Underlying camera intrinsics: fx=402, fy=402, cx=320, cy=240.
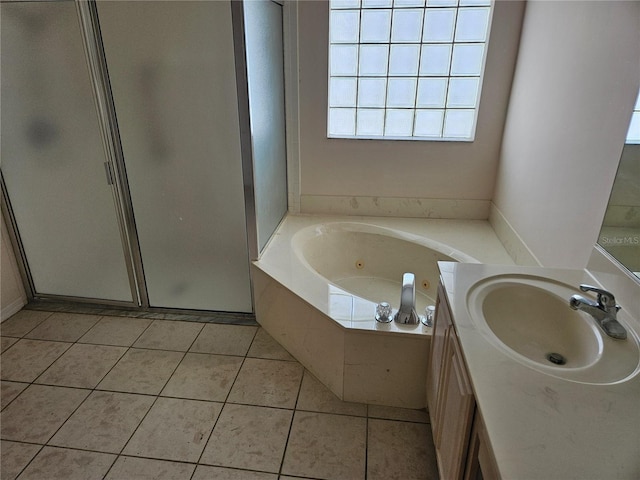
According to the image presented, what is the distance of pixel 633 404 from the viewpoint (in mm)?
878

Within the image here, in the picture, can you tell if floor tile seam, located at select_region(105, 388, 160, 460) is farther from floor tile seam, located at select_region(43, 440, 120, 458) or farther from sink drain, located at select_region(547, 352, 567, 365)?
sink drain, located at select_region(547, 352, 567, 365)

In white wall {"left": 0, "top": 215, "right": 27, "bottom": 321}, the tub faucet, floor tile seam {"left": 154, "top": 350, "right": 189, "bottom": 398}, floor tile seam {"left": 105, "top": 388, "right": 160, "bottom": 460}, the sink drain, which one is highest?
the sink drain

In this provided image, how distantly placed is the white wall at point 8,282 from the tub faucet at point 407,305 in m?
2.47

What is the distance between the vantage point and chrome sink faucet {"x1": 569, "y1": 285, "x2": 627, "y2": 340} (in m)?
1.11

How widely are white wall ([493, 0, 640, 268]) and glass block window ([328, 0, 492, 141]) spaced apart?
12.8 inches

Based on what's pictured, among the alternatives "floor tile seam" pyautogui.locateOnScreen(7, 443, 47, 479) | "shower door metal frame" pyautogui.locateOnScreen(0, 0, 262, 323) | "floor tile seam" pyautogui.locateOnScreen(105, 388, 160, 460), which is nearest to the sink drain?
"shower door metal frame" pyautogui.locateOnScreen(0, 0, 262, 323)

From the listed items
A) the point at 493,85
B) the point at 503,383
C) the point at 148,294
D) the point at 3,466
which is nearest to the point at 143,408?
the point at 3,466

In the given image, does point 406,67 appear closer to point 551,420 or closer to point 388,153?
point 388,153

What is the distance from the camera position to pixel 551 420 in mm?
847

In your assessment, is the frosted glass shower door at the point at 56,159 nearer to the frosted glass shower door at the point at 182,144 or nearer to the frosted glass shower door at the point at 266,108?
the frosted glass shower door at the point at 182,144

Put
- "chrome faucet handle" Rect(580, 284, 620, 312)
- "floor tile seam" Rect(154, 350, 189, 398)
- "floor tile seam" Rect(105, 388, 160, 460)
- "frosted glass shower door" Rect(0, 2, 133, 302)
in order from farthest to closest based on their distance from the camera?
1. "frosted glass shower door" Rect(0, 2, 133, 302)
2. "floor tile seam" Rect(154, 350, 189, 398)
3. "floor tile seam" Rect(105, 388, 160, 460)
4. "chrome faucet handle" Rect(580, 284, 620, 312)

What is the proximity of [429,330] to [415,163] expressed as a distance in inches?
56.6

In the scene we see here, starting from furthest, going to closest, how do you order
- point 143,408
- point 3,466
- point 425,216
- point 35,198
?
point 425,216
point 35,198
point 143,408
point 3,466

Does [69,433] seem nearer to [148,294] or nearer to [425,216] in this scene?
[148,294]
